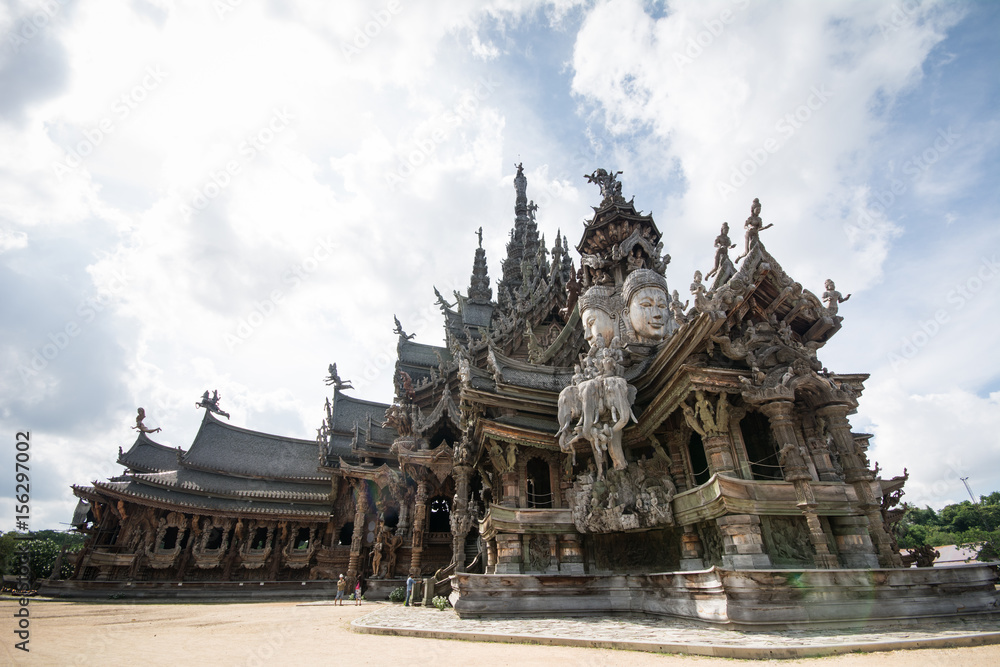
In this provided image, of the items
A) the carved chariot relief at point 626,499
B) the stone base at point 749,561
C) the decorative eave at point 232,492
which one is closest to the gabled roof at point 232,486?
the decorative eave at point 232,492

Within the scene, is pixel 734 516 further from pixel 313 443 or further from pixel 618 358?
pixel 313 443

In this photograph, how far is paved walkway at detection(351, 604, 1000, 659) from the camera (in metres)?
5.28

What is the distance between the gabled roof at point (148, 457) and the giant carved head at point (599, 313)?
26425 millimetres

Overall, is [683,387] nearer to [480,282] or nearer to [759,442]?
[759,442]

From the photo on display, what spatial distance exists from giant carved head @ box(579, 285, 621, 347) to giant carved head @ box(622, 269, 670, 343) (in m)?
0.86

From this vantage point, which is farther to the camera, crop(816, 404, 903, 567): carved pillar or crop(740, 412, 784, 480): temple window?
crop(740, 412, 784, 480): temple window

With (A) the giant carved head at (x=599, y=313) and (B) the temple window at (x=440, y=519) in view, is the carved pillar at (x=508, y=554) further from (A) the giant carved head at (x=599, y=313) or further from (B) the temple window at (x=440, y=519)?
(B) the temple window at (x=440, y=519)

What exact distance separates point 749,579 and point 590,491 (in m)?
4.22

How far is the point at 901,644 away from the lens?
5.27m

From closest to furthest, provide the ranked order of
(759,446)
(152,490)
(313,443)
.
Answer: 1. (759,446)
2. (152,490)
3. (313,443)

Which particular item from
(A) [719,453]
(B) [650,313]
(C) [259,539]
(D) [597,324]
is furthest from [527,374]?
(C) [259,539]

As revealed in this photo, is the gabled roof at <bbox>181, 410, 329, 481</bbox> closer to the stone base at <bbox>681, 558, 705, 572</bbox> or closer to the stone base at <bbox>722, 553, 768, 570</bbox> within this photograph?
the stone base at <bbox>681, 558, 705, 572</bbox>

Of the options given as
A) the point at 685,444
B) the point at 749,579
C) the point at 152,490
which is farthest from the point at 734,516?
the point at 152,490

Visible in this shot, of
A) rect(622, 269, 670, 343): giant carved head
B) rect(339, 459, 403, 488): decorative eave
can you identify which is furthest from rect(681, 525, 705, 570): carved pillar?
rect(339, 459, 403, 488): decorative eave
